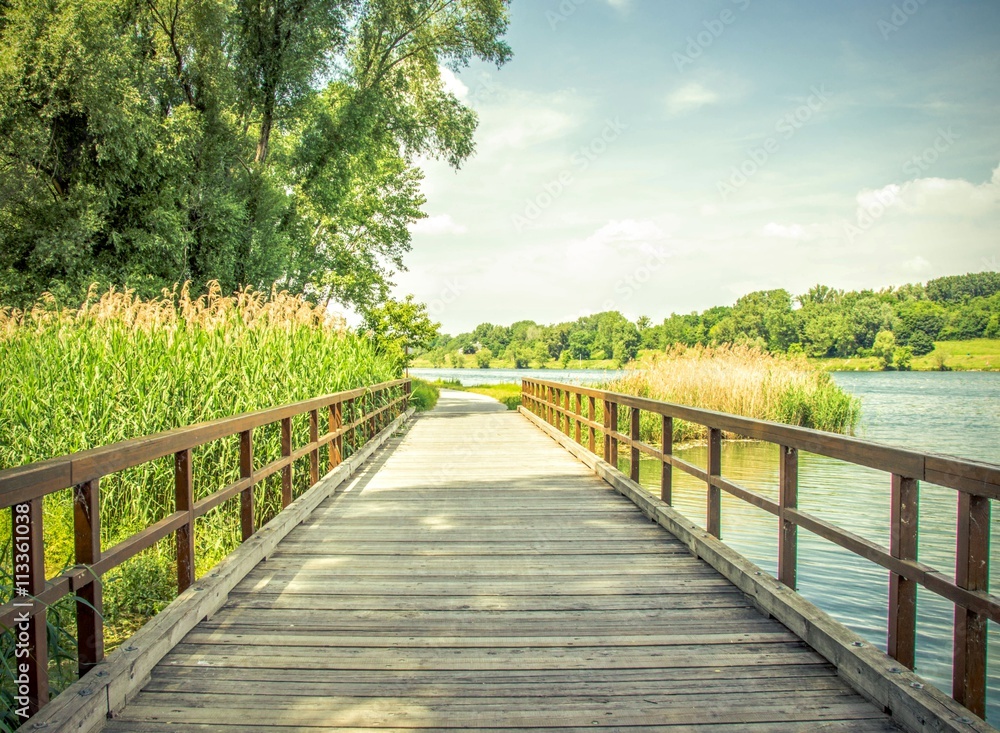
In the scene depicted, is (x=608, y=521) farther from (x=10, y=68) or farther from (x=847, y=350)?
(x=847, y=350)

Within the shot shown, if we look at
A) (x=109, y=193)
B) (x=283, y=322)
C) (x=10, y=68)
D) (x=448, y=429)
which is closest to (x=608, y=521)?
(x=283, y=322)

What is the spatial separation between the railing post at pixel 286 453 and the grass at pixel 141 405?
0.64 m

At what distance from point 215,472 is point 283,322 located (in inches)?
115

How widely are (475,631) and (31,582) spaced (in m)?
1.85

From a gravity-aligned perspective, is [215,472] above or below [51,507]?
above

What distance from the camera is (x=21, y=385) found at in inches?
251

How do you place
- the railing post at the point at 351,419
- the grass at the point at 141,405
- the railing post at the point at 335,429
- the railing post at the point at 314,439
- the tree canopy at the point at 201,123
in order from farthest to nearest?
the tree canopy at the point at 201,123
the railing post at the point at 351,419
the railing post at the point at 335,429
the railing post at the point at 314,439
the grass at the point at 141,405

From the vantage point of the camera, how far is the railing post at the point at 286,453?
17.0 ft

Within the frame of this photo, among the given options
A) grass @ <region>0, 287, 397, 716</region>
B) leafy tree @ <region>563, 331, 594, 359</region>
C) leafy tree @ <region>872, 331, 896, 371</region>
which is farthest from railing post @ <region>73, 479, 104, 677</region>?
leafy tree @ <region>563, 331, 594, 359</region>

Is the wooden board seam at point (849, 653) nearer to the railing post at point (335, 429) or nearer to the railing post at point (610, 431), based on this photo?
the railing post at point (610, 431)

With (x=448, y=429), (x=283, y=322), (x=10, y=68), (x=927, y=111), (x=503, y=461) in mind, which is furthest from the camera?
(x=927, y=111)

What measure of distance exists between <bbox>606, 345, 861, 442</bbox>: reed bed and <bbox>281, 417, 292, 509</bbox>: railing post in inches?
435

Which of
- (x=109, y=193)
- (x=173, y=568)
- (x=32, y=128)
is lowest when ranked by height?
(x=173, y=568)

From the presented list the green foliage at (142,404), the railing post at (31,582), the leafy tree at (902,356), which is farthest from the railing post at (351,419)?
the leafy tree at (902,356)
